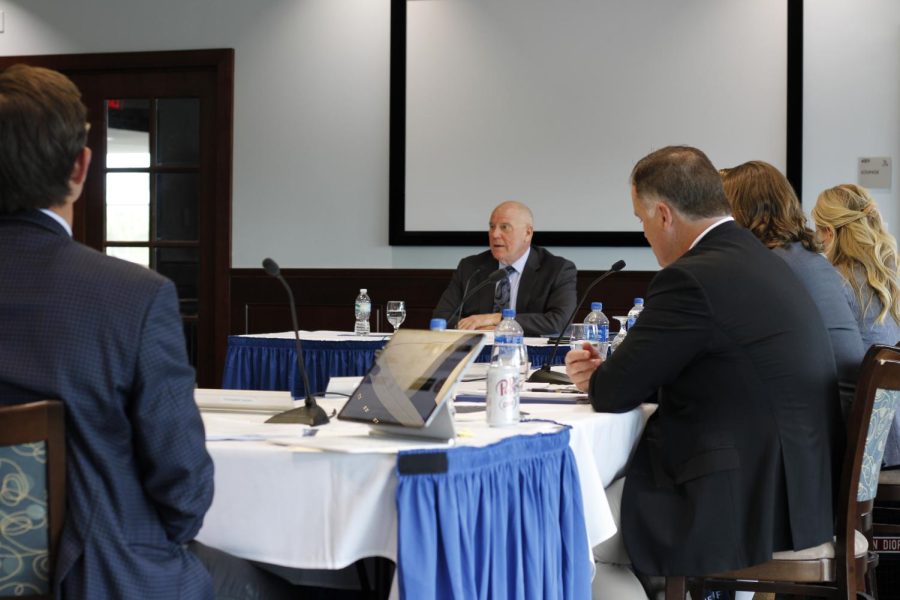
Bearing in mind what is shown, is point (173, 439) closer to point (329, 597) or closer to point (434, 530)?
point (434, 530)

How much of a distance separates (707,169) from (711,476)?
2.46ft

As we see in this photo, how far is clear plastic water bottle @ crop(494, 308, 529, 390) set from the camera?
8.65ft

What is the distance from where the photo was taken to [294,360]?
436 cm

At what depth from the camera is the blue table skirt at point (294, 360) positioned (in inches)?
171

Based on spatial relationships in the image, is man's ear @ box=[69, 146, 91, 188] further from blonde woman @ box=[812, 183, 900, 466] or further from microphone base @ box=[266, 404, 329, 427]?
blonde woman @ box=[812, 183, 900, 466]

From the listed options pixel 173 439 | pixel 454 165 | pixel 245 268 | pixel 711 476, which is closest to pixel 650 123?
pixel 454 165

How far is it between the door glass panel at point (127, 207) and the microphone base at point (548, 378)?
429 centimetres

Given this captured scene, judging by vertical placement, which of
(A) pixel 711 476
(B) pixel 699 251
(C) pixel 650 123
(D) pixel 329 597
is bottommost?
(D) pixel 329 597

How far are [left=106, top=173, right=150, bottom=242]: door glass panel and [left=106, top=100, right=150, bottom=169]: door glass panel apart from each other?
0.30 ft

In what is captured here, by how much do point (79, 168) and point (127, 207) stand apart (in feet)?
17.6

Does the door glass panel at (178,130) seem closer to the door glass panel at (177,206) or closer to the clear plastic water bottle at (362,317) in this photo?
the door glass panel at (177,206)

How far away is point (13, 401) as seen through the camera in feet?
4.73

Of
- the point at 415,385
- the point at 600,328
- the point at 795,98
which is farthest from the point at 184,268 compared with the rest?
the point at 415,385

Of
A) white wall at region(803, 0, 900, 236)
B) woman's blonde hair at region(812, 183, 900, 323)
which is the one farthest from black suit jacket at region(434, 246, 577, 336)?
A: woman's blonde hair at region(812, 183, 900, 323)
